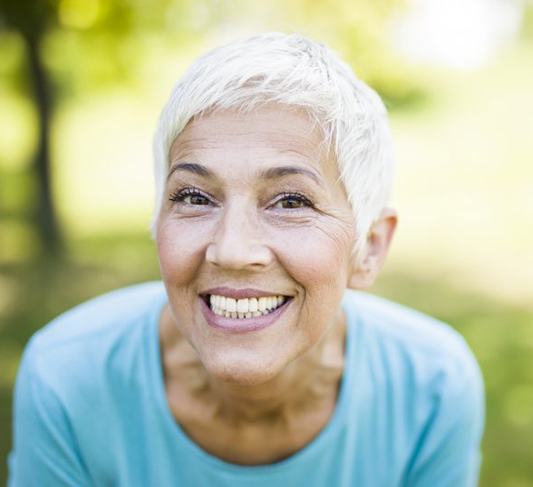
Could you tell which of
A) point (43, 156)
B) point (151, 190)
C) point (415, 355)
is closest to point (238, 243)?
point (415, 355)

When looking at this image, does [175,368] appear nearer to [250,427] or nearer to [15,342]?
[250,427]

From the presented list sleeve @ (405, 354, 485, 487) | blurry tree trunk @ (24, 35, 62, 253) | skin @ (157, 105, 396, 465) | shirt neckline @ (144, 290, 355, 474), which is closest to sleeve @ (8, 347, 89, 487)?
shirt neckline @ (144, 290, 355, 474)

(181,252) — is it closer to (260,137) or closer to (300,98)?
(260,137)

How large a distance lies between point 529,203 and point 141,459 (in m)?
7.70

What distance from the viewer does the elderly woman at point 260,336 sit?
71.7 inches

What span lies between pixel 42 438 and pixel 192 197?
0.86 m

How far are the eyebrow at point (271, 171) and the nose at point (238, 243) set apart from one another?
93mm

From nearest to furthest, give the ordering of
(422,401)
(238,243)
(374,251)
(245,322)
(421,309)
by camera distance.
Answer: (238,243) < (245,322) < (374,251) < (422,401) < (421,309)

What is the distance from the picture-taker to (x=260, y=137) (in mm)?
1794

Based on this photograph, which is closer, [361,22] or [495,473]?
[495,473]

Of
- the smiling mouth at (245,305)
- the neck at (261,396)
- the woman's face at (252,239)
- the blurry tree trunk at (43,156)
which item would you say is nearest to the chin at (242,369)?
the woman's face at (252,239)

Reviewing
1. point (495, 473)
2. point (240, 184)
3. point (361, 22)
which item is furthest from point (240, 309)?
point (361, 22)

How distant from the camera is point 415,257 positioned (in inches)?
296

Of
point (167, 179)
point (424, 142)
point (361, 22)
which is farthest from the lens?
point (424, 142)
